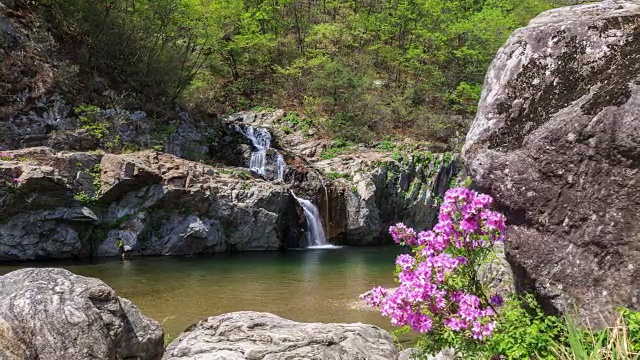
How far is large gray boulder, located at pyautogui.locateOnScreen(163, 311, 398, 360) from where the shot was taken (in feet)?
Result: 15.0

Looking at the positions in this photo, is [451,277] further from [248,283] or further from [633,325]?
[248,283]

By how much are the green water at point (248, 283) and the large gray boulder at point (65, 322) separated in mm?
2721

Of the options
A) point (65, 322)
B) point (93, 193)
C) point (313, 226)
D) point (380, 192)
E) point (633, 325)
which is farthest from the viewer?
point (380, 192)

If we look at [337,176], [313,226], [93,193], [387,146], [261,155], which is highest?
[387,146]

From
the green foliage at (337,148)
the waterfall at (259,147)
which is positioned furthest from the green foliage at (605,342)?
the green foliage at (337,148)

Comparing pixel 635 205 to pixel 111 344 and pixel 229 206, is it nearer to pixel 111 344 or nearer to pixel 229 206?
pixel 111 344

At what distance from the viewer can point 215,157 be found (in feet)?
68.4

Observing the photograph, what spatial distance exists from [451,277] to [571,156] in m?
1.17

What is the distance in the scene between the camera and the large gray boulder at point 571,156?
3.01 meters

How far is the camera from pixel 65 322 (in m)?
4.18

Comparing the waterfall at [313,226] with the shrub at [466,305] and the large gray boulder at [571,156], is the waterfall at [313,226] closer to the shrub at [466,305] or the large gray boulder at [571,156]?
the large gray boulder at [571,156]

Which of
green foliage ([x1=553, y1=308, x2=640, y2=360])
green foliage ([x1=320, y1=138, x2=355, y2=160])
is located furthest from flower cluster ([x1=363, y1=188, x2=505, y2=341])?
green foliage ([x1=320, y1=138, x2=355, y2=160])

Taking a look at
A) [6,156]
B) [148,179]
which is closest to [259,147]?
[148,179]

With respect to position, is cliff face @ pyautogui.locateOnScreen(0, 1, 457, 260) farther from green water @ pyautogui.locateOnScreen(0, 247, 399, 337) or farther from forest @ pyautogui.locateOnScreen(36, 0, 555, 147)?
forest @ pyautogui.locateOnScreen(36, 0, 555, 147)
